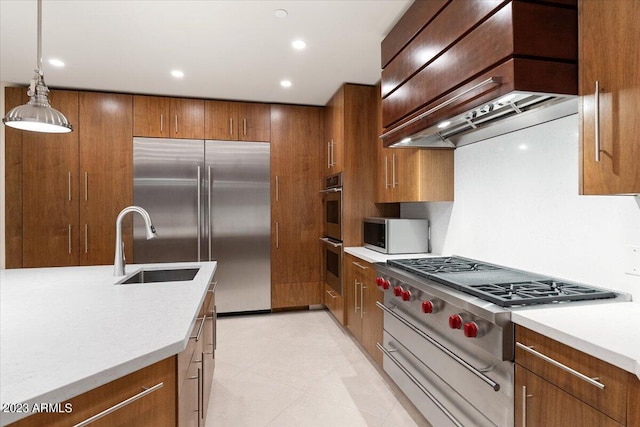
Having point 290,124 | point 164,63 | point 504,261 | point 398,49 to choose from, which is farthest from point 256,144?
point 504,261

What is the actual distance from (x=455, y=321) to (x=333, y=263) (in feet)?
7.44

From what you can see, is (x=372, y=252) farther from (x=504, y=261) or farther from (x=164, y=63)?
(x=164, y=63)

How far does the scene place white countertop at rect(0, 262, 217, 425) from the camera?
783mm

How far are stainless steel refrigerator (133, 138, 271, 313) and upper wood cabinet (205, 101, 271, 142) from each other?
0.09m

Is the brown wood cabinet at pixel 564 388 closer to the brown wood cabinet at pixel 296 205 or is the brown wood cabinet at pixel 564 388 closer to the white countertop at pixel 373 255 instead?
the white countertop at pixel 373 255

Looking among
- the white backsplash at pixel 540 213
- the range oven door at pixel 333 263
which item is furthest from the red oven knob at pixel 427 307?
the range oven door at pixel 333 263

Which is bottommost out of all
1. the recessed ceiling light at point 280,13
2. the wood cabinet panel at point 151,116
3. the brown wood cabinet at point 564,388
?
the brown wood cabinet at point 564,388

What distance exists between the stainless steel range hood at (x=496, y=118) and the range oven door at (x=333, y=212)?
1171 millimetres

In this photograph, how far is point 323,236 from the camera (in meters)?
4.13

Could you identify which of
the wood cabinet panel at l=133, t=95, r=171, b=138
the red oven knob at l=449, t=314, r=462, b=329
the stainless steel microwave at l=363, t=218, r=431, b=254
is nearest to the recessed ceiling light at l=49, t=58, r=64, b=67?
the wood cabinet panel at l=133, t=95, r=171, b=138

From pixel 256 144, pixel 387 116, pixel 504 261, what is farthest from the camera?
pixel 256 144

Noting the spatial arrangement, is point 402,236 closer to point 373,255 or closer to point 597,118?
point 373,255

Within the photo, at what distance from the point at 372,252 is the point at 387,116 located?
1.17m

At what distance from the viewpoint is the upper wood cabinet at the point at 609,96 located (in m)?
1.11
